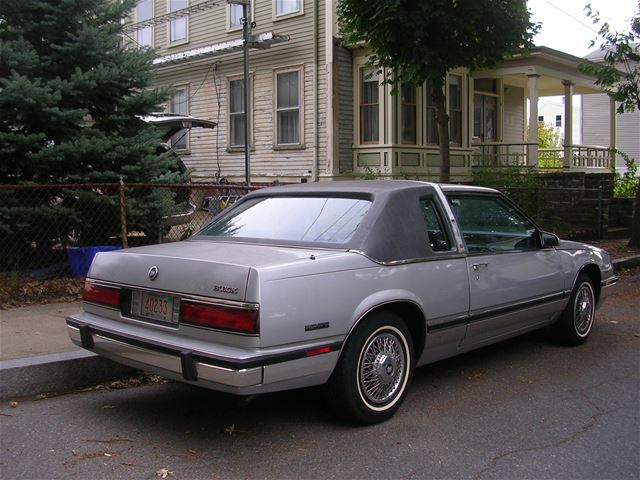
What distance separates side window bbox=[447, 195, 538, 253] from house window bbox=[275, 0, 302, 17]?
38.7 feet

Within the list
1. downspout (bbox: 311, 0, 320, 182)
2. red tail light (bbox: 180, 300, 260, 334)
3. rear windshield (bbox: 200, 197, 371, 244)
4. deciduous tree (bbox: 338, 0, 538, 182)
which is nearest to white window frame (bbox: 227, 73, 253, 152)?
downspout (bbox: 311, 0, 320, 182)

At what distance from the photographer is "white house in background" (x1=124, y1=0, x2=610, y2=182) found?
15805mm

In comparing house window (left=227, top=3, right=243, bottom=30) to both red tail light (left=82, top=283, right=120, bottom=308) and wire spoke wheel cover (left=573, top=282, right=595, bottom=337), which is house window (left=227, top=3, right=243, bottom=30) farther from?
red tail light (left=82, top=283, right=120, bottom=308)

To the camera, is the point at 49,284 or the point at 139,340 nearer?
the point at 139,340

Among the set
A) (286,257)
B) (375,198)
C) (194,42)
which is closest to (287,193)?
(375,198)

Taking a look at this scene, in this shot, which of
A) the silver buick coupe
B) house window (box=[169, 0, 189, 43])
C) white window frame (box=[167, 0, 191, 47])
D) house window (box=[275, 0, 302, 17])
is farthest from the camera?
house window (box=[169, 0, 189, 43])

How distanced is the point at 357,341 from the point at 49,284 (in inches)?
200

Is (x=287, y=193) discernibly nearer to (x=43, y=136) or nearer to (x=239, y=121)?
(x=43, y=136)

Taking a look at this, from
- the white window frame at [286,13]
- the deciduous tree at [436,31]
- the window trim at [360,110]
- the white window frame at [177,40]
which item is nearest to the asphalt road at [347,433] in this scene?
the deciduous tree at [436,31]

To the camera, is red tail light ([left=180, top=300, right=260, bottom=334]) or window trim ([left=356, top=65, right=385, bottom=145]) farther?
window trim ([left=356, top=65, right=385, bottom=145])

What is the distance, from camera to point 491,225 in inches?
223

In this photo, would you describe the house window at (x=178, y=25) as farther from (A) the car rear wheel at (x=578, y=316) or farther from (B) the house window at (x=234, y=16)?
(A) the car rear wheel at (x=578, y=316)

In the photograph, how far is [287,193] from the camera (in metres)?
5.22

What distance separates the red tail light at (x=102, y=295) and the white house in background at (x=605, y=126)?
3103cm
